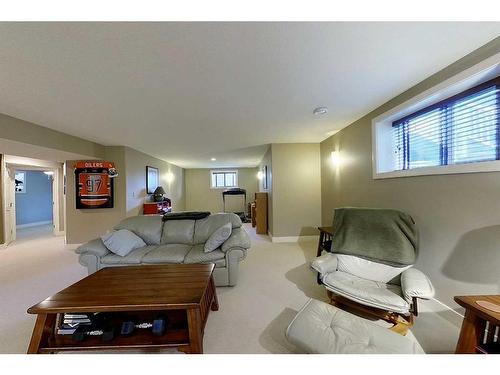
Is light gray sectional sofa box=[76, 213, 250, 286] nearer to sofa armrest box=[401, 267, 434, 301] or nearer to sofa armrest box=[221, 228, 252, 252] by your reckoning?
sofa armrest box=[221, 228, 252, 252]

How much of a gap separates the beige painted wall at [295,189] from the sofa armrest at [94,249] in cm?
321

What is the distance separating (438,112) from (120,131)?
A: 4399 millimetres

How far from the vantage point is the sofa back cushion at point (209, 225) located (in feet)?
9.93

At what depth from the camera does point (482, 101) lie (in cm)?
163

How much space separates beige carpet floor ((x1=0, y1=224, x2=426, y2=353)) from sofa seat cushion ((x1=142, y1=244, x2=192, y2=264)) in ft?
2.11

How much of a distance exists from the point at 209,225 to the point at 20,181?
8815mm

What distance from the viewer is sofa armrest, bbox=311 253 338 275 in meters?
2.01

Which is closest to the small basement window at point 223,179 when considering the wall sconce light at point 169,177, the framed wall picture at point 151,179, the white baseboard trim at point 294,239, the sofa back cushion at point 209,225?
the wall sconce light at point 169,177

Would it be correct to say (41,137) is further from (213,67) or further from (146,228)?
(213,67)

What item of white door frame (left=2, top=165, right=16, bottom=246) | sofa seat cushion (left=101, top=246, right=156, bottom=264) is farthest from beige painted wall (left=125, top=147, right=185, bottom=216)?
white door frame (left=2, top=165, right=16, bottom=246)

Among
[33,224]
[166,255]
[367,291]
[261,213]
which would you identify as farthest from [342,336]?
[33,224]

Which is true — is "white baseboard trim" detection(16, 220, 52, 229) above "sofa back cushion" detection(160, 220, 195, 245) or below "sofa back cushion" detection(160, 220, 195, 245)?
below
